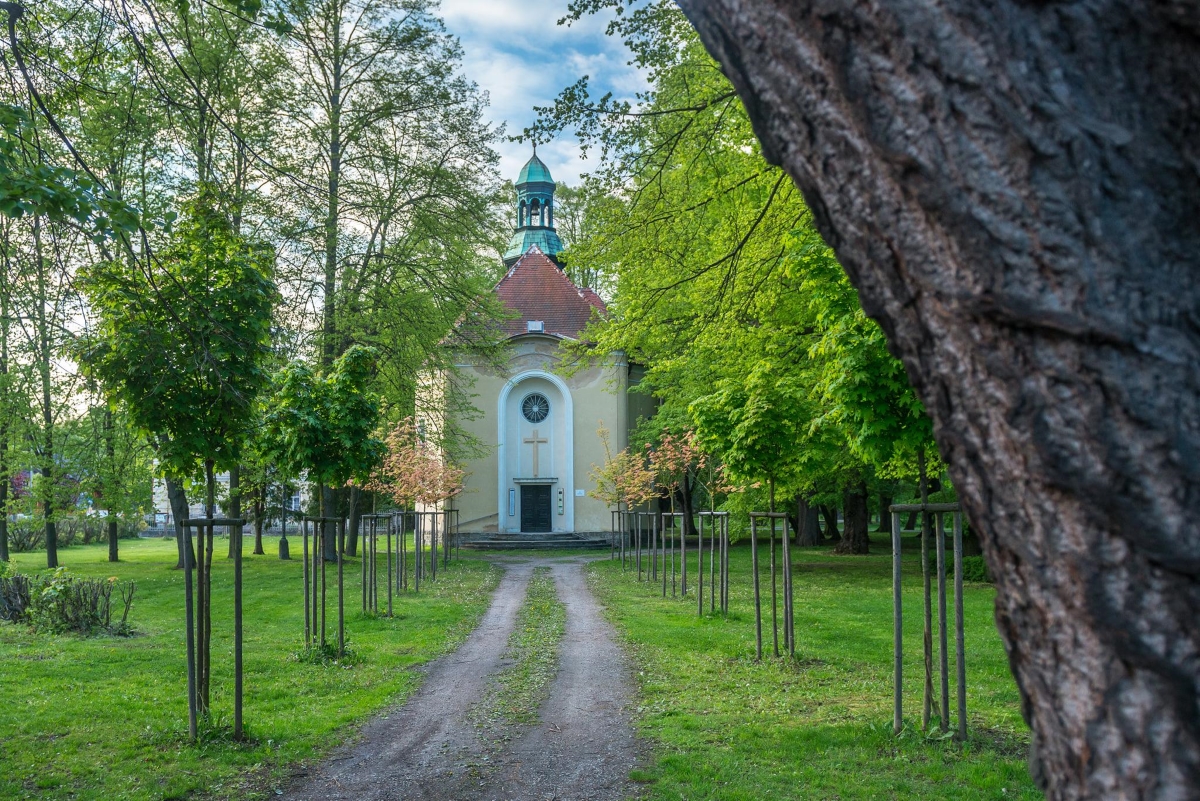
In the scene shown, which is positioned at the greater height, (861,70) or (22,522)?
(861,70)

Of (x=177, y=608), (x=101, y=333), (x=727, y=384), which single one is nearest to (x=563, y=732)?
(x=101, y=333)

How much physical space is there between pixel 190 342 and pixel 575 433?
31.3m

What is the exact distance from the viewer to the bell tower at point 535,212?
4247 cm

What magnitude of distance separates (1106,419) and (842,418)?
667 cm

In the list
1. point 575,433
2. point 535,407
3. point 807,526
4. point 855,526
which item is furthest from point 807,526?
point 535,407

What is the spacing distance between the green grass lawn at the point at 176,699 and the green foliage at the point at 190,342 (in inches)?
84.6

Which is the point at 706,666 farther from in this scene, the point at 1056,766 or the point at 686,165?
the point at 1056,766

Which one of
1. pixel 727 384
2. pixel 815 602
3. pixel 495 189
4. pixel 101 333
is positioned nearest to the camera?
pixel 101 333

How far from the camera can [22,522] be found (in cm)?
2606

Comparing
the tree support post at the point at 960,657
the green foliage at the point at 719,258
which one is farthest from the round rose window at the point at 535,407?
the tree support post at the point at 960,657

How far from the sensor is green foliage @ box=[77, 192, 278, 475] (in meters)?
6.96

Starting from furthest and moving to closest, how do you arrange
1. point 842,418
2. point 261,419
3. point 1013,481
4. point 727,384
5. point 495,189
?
1. point 495,189
2. point 727,384
3. point 261,419
4. point 842,418
5. point 1013,481

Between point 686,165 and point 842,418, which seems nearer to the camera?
point 842,418

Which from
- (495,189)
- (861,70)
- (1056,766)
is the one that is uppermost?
(495,189)
